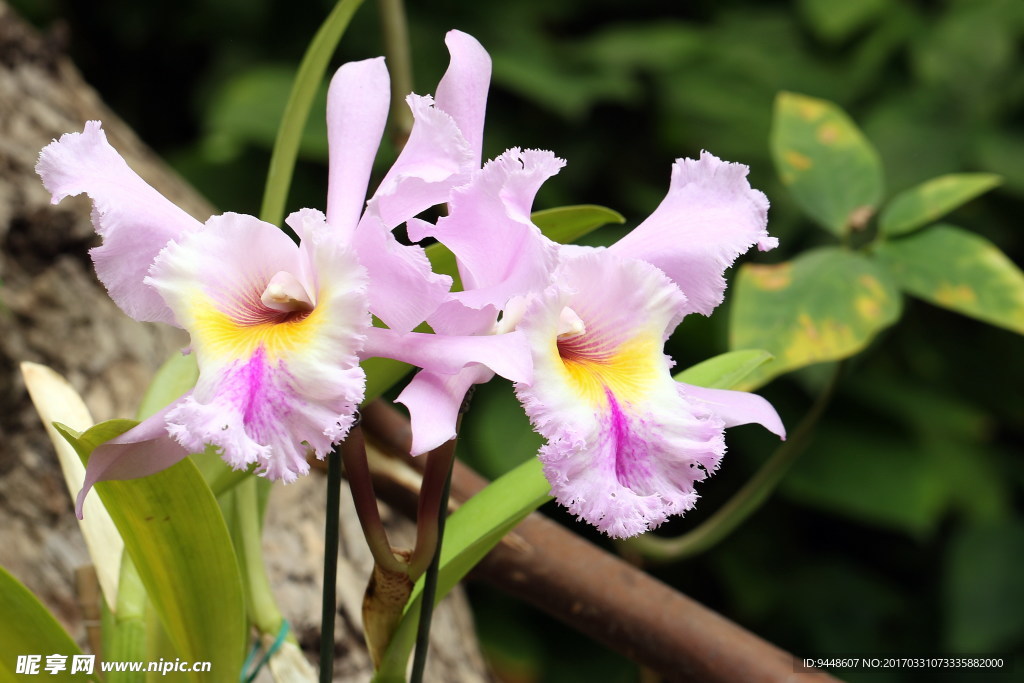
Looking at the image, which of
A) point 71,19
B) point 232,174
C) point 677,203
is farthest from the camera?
point 71,19

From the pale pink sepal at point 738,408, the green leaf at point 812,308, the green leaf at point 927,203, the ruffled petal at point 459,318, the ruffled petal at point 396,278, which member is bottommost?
the green leaf at point 812,308

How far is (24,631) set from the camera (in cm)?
45

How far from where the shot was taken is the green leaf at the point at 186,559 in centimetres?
42

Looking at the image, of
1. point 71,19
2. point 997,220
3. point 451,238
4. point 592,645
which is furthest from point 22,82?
point 997,220

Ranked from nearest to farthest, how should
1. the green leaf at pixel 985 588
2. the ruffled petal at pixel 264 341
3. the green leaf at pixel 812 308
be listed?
the ruffled petal at pixel 264 341
the green leaf at pixel 812 308
the green leaf at pixel 985 588

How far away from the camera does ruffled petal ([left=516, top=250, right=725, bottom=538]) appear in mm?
348

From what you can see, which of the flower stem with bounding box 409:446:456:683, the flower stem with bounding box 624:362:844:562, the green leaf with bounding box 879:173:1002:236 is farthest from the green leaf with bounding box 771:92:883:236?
the flower stem with bounding box 409:446:456:683

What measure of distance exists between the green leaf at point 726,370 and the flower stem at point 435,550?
0.16 metres

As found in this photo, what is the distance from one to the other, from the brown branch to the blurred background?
54 cm

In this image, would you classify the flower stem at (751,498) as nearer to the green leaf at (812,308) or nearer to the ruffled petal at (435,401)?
the green leaf at (812,308)

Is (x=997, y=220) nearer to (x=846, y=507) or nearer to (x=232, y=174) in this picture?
(x=846, y=507)

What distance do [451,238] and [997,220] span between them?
4.45 feet

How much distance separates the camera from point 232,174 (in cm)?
146

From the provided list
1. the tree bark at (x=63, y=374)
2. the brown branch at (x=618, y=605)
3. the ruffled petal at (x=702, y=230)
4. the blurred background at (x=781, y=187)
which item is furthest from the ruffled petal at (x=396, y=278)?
the blurred background at (x=781, y=187)
